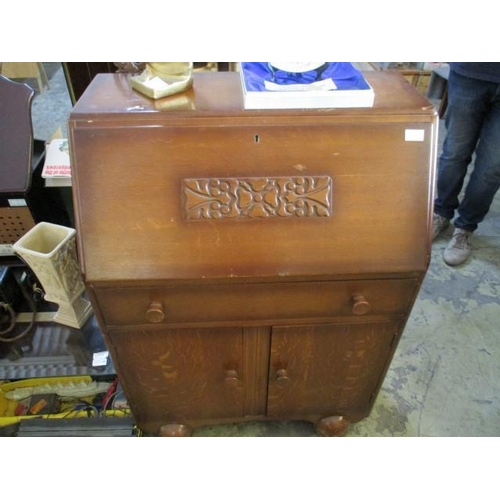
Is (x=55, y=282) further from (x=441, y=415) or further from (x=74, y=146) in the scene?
(x=441, y=415)

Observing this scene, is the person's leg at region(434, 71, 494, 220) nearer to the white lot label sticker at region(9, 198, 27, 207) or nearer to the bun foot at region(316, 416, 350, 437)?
the bun foot at region(316, 416, 350, 437)

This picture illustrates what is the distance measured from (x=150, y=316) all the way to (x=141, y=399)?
1.33 feet

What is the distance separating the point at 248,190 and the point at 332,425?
861mm

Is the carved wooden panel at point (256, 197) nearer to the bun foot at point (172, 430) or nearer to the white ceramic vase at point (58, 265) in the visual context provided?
the white ceramic vase at point (58, 265)

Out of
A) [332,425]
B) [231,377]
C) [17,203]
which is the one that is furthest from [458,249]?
[17,203]

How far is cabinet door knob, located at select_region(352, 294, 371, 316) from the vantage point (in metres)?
0.89

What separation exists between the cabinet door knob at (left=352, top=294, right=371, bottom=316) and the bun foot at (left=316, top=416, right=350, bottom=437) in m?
0.53

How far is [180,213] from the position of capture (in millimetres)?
833

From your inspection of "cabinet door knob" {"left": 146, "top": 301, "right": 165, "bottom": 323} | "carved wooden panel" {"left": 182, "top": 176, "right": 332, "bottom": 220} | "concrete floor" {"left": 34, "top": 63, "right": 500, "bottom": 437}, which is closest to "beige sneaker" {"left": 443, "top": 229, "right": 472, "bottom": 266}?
"concrete floor" {"left": 34, "top": 63, "right": 500, "bottom": 437}

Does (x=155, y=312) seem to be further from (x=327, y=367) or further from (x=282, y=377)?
(x=327, y=367)

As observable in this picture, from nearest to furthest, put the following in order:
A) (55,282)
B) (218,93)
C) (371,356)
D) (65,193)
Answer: (218,93) < (371,356) < (55,282) < (65,193)

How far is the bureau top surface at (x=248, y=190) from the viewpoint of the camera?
0.82 metres

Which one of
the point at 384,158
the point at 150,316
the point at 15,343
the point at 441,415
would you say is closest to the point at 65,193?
the point at 15,343

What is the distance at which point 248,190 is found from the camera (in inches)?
32.9
